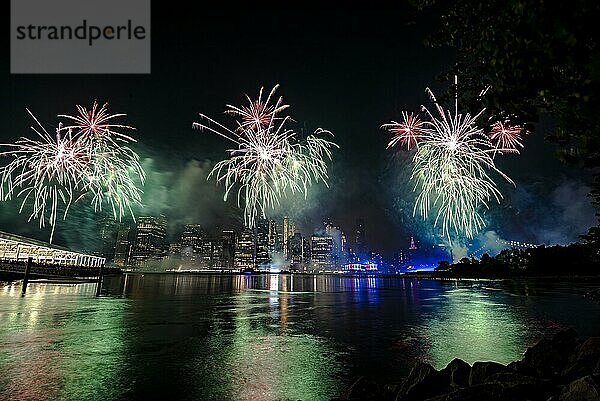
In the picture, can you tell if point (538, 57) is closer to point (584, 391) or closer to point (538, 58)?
point (538, 58)

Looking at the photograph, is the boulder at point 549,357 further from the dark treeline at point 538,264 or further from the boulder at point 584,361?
the dark treeline at point 538,264

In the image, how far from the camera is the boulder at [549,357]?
9.82 m

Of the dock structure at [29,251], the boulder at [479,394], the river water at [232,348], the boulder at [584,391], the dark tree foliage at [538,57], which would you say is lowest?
the river water at [232,348]

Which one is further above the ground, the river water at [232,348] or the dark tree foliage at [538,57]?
the dark tree foliage at [538,57]

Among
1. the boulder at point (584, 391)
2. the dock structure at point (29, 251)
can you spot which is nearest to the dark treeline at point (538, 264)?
the boulder at point (584, 391)

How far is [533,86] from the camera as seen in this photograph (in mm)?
6289

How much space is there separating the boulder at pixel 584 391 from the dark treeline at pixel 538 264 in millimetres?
81039

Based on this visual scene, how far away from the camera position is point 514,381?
7.32 metres

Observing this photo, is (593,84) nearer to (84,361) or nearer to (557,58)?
(557,58)

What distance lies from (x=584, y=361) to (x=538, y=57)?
687 centimetres

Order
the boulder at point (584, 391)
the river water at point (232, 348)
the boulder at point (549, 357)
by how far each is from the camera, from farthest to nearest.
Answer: the river water at point (232, 348) → the boulder at point (549, 357) → the boulder at point (584, 391)

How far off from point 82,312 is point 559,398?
27.0 metres

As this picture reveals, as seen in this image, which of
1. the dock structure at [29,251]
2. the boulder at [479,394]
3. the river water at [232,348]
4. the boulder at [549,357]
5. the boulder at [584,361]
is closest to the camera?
the boulder at [479,394]

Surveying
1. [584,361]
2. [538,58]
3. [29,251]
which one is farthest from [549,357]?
[29,251]
